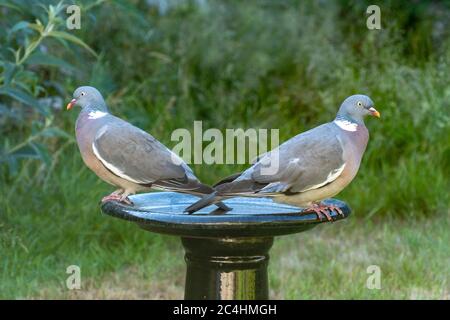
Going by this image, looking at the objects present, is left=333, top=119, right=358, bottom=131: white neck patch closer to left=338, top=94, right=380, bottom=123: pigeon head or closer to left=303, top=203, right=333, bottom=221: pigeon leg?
left=338, top=94, right=380, bottom=123: pigeon head

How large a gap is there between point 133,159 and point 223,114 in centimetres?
364

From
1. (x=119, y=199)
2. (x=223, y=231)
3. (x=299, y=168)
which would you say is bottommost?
(x=223, y=231)

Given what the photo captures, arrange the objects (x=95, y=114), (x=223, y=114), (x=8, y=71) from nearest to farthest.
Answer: (x=95, y=114), (x=8, y=71), (x=223, y=114)

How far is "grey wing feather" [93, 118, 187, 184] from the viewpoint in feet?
9.64

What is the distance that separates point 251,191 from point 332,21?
193 inches

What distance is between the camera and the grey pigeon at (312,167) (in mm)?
2857

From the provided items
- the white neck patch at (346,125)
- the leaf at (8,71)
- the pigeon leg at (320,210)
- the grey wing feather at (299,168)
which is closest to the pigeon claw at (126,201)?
the grey wing feather at (299,168)

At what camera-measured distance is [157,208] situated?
3055 mm

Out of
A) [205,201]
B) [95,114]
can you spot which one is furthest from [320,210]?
[95,114]

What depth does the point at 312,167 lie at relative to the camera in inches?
113

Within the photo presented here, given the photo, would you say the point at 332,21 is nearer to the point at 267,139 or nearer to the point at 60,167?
the point at 267,139

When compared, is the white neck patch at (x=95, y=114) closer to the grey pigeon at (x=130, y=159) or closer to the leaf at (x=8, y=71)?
the grey pigeon at (x=130, y=159)

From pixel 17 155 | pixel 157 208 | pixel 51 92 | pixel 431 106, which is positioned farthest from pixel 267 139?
pixel 157 208

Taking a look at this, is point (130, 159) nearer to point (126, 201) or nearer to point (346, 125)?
point (126, 201)
